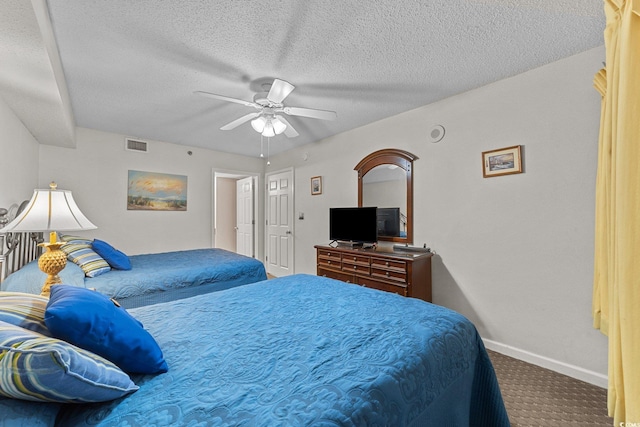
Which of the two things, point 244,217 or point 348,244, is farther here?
point 244,217

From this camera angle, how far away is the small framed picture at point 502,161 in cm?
242

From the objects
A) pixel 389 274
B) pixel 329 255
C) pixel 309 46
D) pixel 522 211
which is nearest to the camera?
pixel 309 46

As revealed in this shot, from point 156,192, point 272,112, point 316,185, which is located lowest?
point 156,192

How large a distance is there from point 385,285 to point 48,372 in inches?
107

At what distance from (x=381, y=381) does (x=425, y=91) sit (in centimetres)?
273

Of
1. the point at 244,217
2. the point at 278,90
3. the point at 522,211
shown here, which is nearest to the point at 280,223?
the point at 244,217

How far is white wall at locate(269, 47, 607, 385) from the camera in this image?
6.92 feet

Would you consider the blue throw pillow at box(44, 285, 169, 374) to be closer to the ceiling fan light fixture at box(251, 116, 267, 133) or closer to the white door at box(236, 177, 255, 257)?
the ceiling fan light fixture at box(251, 116, 267, 133)

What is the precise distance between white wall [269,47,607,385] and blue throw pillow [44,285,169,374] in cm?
273

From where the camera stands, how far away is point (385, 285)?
117 inches

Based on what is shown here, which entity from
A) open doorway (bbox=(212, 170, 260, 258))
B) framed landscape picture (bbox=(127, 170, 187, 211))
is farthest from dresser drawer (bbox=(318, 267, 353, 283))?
framed landscape picture (bbox=(127, 170, 187, 211))

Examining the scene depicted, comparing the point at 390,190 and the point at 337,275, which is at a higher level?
the point at 390,190

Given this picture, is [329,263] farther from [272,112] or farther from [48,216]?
Result: [48,216]

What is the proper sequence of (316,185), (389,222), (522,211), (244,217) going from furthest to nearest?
1. (244,217)
2. (316,185)
3. (389,222)
4. (522,211)
